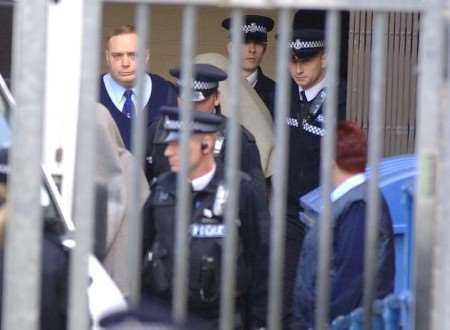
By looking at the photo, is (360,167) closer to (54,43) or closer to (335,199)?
(335,199)

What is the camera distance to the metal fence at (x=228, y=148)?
327 centimetres

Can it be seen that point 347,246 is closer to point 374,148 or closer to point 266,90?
point 374,148

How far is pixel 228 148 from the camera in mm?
3402

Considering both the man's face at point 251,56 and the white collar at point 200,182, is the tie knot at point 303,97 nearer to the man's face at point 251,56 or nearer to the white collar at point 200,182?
the man's face at point 251,56

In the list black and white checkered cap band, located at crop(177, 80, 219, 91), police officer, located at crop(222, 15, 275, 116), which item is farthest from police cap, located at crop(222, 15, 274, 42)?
black and white checkered cap band, located at crop(177, 80, 219, 91)

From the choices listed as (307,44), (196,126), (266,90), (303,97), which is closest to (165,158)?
(196,126)

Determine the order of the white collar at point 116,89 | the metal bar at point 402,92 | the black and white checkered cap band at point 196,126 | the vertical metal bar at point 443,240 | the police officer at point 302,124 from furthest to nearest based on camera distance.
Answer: the metal bar at point 402,92, the white collar at point 116,89, the police officer at point 302,124, the black and white checkered cap band at point 196,126, the vertical metal bar at point 443,240

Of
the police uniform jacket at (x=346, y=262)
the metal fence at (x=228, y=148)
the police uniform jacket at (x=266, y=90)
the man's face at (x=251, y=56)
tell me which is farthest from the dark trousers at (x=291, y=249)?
the metal fence at (x=228, y=148)

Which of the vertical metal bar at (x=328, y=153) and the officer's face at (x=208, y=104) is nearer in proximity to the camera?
the vertical metal bar at (x=328, y=153)

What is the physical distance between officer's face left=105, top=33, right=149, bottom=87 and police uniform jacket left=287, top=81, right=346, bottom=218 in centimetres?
77

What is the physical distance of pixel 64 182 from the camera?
5.07 meters

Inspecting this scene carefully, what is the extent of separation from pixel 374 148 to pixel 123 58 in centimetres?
326

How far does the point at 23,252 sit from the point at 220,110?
3050 millimetres

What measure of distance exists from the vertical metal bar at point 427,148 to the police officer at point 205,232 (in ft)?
3.26
